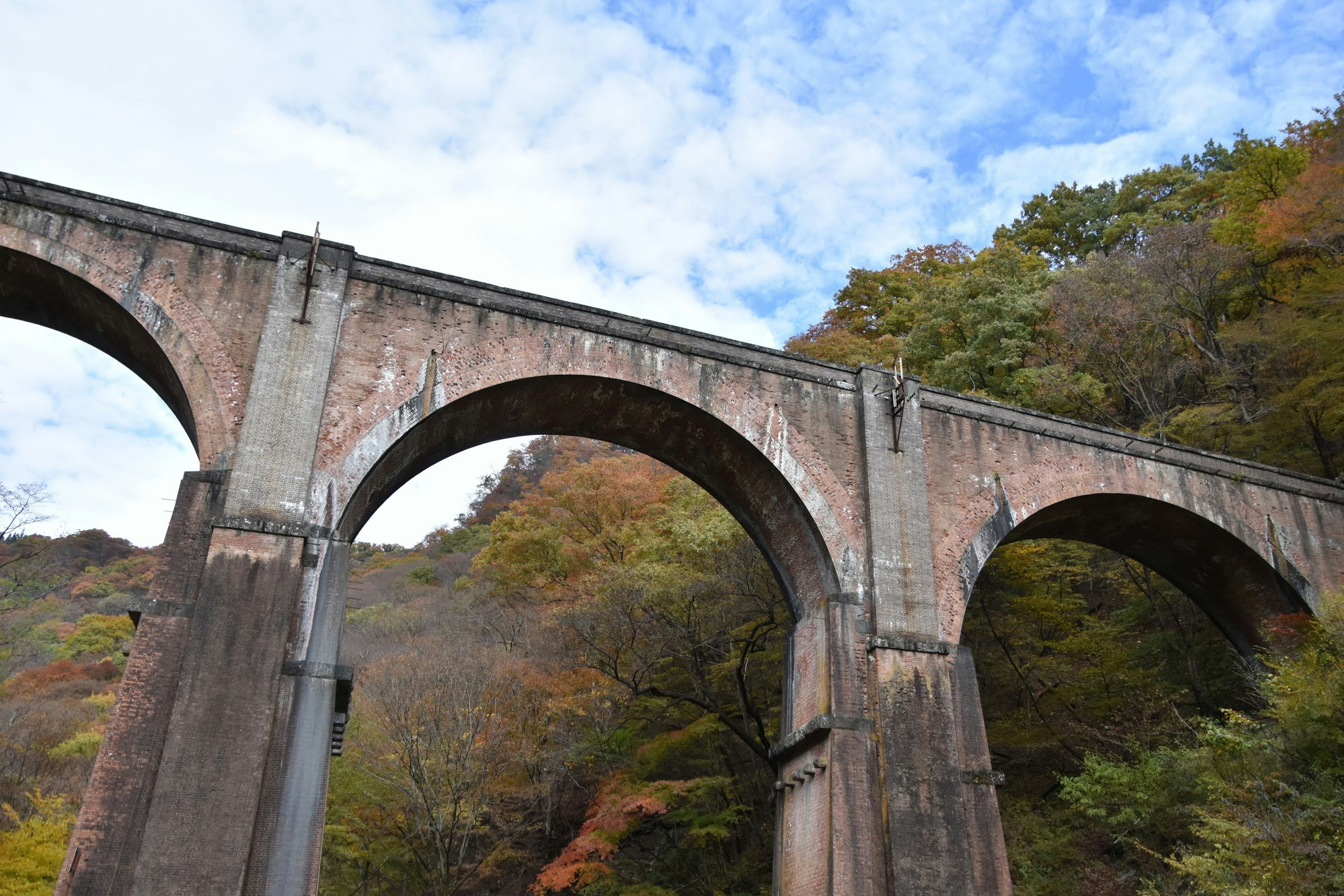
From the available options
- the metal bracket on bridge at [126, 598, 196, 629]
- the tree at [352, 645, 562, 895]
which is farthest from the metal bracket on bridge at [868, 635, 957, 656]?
the tree at [352, 645, 562, 895]

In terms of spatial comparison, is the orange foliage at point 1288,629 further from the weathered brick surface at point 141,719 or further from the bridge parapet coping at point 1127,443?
the weathered brick surface at point 141,719

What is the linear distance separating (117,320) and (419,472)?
3.46m

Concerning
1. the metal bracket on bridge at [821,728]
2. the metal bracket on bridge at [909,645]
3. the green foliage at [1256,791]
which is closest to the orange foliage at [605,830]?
the metal bracket on bridge at [821,728]

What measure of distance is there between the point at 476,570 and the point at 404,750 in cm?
1624

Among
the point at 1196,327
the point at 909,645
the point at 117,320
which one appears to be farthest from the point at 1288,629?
the point at 117,320

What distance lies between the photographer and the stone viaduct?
8.49 m

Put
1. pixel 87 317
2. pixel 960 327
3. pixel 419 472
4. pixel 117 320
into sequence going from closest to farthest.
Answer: pixel 117 320 → pixel 87 317 → pixel 419 472 → pixel 960 327

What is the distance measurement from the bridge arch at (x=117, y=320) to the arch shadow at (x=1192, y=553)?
9638 mm

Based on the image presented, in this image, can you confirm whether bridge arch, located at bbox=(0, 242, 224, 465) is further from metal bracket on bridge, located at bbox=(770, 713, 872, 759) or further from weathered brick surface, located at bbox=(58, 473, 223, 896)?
metal bracket on bridge, located at bbox=(770, 713, 872, 759)

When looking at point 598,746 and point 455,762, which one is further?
point 598,746

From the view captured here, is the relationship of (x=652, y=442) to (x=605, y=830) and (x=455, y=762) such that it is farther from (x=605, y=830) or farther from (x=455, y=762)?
(x=455, y=762)

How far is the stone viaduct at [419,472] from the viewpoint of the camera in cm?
849

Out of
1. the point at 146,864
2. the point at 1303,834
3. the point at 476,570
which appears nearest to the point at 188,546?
the point at 146,864

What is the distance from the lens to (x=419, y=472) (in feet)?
38.8
